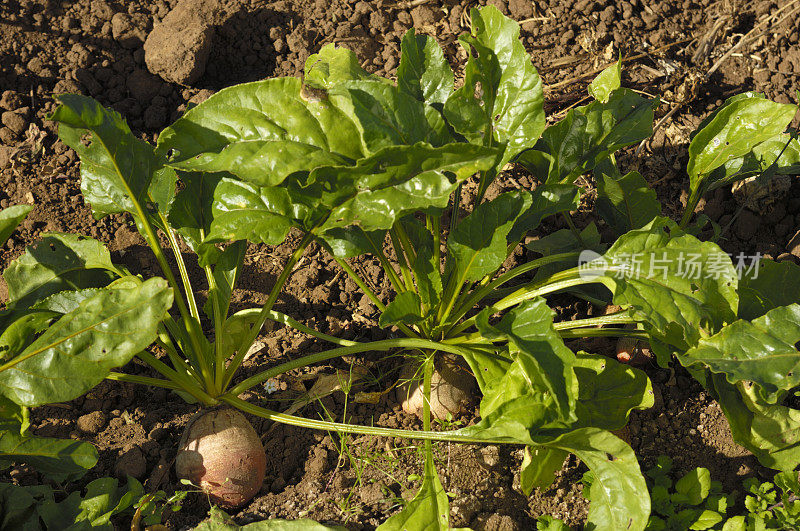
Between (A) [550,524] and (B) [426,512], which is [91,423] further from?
(A) [550,524]

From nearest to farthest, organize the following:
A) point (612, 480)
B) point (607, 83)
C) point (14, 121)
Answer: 1. point (612, 480)
2. point (607, 83)
3. point (14, 121)

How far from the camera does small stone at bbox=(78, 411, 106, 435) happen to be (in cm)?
230

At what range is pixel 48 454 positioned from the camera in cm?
196

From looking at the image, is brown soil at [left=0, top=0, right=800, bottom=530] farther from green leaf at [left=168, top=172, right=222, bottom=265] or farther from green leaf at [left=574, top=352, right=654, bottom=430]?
green leaf at [left=168, top=172, right=222, bottom=265]

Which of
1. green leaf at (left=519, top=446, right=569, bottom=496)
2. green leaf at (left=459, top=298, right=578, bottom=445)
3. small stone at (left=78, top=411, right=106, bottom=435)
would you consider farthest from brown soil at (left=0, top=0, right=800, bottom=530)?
green leaf at (left=459, top=298, right=578, bottom=445)

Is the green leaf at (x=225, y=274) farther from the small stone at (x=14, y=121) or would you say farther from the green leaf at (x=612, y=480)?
the small stone at (x=14, y=121)

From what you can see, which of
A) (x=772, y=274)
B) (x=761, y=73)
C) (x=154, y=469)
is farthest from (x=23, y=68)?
(x=761, y=73)

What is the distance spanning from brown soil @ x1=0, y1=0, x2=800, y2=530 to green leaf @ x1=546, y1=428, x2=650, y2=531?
261 mm

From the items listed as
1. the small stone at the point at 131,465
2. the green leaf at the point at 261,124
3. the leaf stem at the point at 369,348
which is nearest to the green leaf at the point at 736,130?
the leaf stem at the point at 369,348

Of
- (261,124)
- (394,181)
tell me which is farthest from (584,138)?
(261,124)

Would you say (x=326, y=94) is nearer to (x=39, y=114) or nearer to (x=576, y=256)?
(x=576, y=256)

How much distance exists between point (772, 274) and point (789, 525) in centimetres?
81

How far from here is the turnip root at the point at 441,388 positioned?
237 cm

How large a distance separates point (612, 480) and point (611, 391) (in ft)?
1.12
